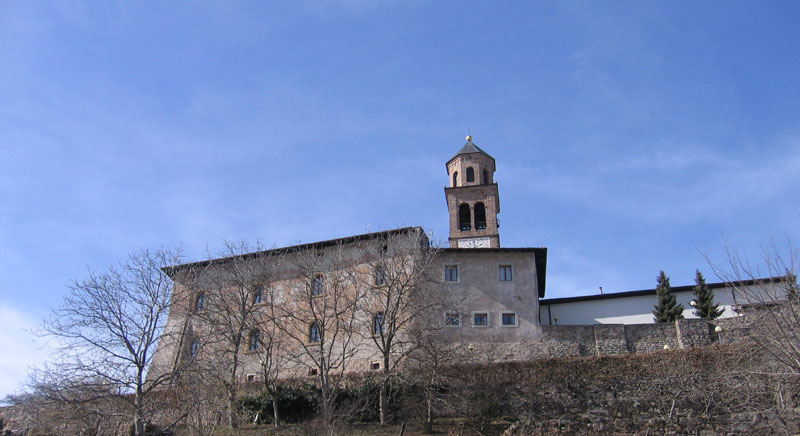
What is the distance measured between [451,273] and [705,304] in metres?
14.8

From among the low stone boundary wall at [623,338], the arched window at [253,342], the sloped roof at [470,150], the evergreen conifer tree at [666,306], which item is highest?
the sloped roof at [470,150]

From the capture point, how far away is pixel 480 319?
123 feet

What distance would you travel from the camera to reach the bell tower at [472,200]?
47.0 meters

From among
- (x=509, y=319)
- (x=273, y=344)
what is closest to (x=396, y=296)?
(x=509, y=319)

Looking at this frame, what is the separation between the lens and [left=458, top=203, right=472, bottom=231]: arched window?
48312 mm

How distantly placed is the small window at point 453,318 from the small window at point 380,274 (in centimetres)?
385

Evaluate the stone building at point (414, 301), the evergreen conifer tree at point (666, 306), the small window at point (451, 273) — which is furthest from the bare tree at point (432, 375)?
the evergreen conifer tree at point (666, 306)

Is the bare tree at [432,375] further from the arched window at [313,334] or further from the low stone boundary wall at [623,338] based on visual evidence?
the arched window at [313,334]

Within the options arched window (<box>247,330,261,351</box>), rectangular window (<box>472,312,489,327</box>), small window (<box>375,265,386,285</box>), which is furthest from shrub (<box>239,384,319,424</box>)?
rectangular window (<box>472,312,489,327</box>)

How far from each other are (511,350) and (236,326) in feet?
48.9

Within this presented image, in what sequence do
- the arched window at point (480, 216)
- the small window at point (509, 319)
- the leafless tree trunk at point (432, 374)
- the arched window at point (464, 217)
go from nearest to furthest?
the leafless tree trunk at point (432, 374)
the small window at point (509, 319)
the arched window at point (480, 216)
the arched window at point (464, 217)

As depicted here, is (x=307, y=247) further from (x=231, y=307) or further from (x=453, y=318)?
(x=453, y=318)

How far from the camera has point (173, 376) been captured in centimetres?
2525

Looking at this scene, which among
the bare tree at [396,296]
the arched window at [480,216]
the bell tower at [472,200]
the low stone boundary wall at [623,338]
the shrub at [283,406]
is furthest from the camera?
the arched window at [480,216]
